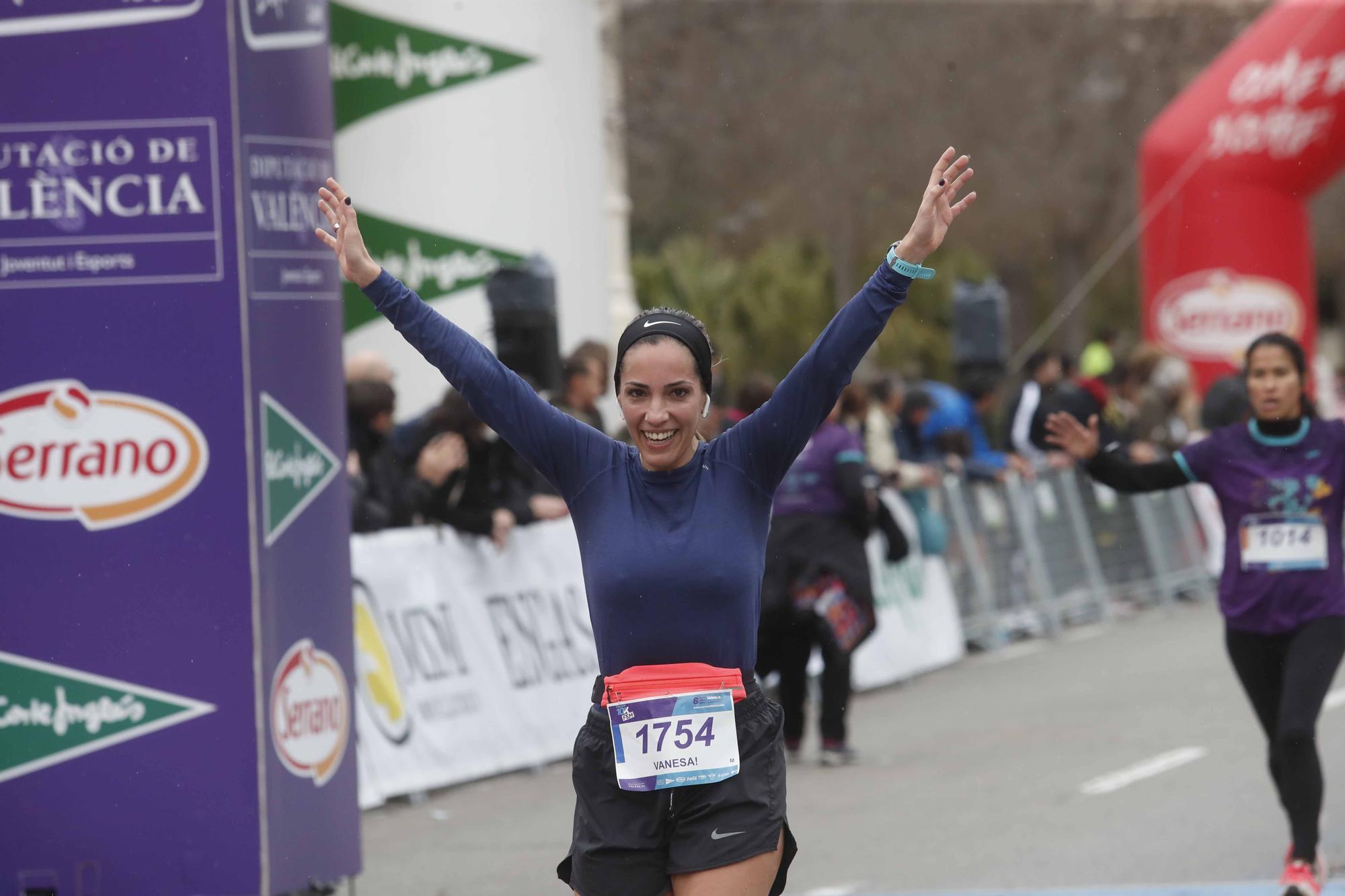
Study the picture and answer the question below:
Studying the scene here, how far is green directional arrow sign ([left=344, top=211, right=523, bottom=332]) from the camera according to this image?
1367 centimetres

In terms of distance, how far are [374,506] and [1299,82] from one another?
13.5 m

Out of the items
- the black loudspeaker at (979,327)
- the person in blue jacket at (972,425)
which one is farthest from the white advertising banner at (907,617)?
the black loudspeaker at (979,327)

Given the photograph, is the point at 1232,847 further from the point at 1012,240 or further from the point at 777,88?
the point at 1012,240

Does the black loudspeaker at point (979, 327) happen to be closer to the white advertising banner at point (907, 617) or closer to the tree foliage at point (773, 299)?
the white advertising banner at point (907, 617)

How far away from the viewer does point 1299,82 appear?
831 inches

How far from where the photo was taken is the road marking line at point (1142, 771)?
32.5ft

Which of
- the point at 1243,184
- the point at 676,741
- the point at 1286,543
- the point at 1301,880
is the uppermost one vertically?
the point at 1243,184

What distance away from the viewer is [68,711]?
649 centimetres

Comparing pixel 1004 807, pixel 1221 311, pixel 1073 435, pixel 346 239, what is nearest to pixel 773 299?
pixel 1221 311

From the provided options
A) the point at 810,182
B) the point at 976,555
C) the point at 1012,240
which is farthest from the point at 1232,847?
the point at 1012,240

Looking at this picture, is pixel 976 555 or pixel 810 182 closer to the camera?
pixel 976 555

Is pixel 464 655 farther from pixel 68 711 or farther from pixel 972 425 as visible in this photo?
pixel 972 425

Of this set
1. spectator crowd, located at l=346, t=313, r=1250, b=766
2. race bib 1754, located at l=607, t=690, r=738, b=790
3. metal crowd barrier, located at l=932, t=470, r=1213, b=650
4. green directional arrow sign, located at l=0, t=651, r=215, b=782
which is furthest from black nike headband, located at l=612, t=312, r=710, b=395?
metal crowd barrier, located at l=932, t=470, r=1213, b=650

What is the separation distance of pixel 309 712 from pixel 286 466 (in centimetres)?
81
